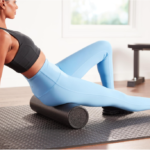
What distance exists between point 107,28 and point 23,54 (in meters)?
2.59

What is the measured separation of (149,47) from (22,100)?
1.76 m

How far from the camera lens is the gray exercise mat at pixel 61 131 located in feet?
5.50

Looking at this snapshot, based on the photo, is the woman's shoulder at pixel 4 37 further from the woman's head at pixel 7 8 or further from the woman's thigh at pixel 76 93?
the woman's thigh at pixel 76 93

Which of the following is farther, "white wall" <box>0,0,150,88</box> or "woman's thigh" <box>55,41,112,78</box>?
"white wall" <box>0,0,150,88</box>

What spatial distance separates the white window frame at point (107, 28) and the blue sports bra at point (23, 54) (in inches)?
82.3

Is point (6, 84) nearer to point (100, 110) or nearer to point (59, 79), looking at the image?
point (100, 110)

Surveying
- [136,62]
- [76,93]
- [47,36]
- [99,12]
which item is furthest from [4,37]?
[99,12]

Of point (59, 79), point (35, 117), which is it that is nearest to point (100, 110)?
point (35, 117)

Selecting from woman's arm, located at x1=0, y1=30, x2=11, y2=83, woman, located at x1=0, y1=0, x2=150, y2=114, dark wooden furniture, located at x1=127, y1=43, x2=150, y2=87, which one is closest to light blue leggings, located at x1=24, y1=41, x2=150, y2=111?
woman, located at x1=0, y1=0, x2=150, y2=114

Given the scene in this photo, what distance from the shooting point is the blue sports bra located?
5.61ft

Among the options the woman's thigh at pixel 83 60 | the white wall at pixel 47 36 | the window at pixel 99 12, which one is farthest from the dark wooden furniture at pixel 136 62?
the woman's thigh at pixel 83 60

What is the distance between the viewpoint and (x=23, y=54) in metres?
1.72

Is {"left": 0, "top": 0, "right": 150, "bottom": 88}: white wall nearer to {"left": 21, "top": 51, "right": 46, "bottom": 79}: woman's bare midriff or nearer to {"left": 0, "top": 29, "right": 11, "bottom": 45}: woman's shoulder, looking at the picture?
{"left": 21, "top": 51, "right": 46, "bottom": 79}: woman's bare midriff

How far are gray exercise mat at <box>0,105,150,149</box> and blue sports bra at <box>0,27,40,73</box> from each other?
0.40 m
